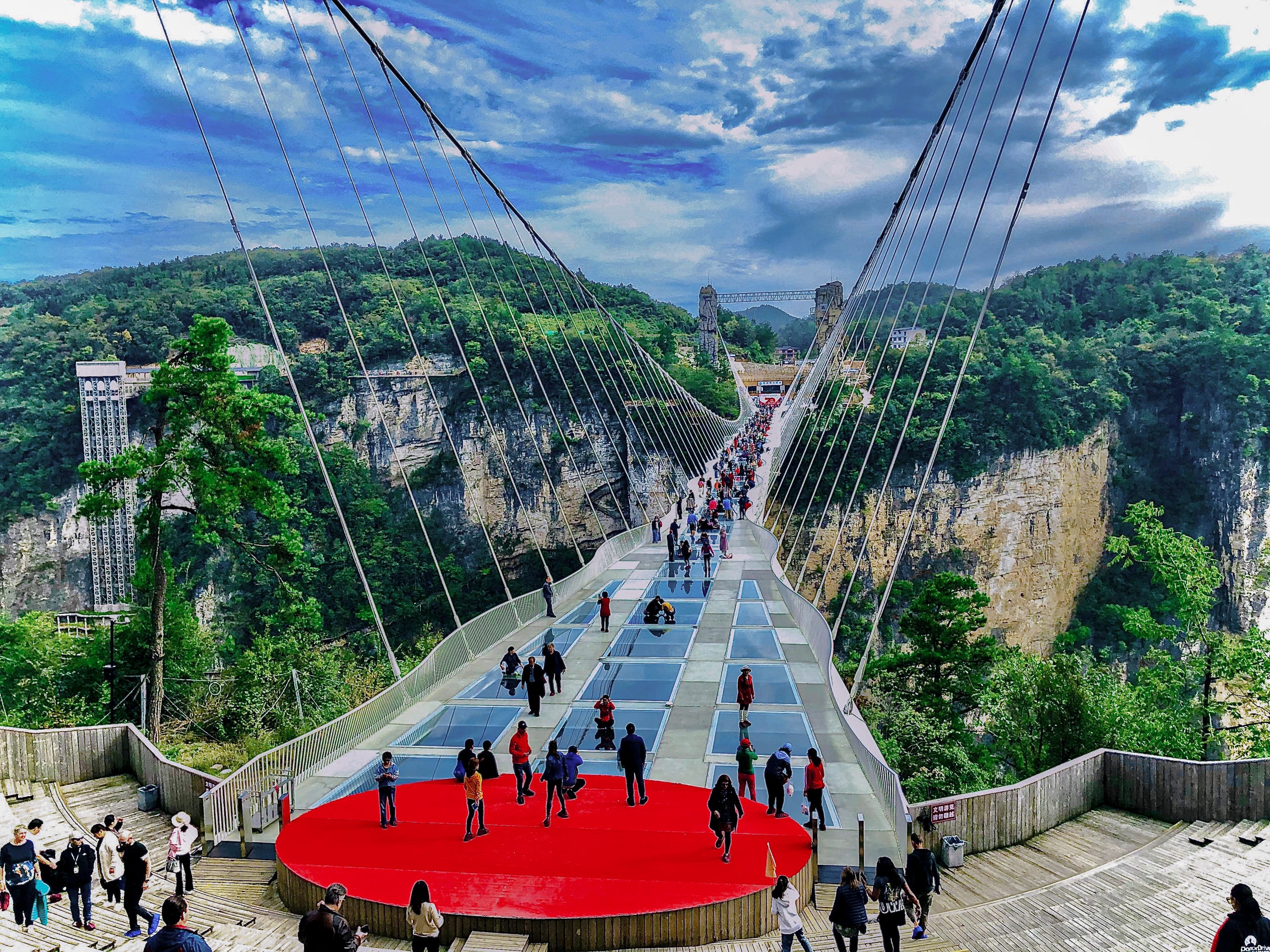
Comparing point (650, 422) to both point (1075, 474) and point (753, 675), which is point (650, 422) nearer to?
point (1075, 474)

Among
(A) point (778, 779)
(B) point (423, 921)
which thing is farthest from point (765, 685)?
(B) point (423, 921)

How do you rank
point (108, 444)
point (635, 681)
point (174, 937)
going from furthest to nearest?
point (108, 444) < point (635, 681) < point (174, 937)

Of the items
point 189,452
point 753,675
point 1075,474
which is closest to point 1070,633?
point 1075,474

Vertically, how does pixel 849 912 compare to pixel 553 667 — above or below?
below

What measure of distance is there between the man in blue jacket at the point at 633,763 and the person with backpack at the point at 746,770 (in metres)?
0.86

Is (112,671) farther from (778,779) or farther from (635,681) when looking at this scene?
(778,779)

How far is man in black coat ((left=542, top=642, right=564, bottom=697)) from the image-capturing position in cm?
1128

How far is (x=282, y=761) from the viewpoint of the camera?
28.5 feet

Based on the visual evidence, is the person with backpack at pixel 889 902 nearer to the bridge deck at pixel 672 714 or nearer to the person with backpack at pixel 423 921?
the bridge deck at pixel 672 714

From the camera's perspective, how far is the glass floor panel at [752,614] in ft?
50.5

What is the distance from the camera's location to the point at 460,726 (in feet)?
34.5

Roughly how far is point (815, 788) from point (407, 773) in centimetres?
416

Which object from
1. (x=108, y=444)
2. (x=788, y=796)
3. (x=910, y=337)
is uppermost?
(x=910, y=337)

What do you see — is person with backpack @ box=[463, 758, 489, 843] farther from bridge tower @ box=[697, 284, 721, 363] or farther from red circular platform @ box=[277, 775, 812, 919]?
bridge tower @ box=[697, 284, 721, 363]
